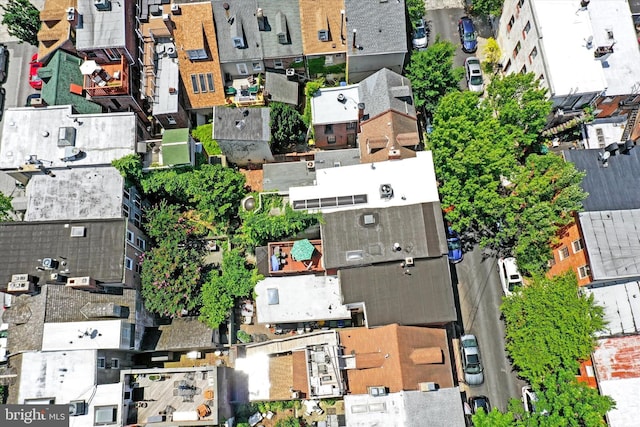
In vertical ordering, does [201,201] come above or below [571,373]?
above

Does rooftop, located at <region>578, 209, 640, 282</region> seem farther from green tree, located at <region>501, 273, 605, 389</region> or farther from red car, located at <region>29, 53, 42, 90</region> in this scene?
red car, located at <region>29, 53, 42, 90</region>

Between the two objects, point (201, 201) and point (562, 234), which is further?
point (201, 201)

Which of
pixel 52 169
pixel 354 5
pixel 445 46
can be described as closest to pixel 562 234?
pixel 445 46

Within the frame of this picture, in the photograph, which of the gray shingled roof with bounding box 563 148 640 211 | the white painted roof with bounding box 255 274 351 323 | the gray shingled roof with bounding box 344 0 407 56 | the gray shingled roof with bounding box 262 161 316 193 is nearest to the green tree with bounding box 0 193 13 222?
the gray shingled roof with bounding box 262 161 316 193

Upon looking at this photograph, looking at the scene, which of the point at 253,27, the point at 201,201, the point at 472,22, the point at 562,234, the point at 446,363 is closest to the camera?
the point at 446,363

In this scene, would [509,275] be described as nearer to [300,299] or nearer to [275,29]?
[300,299]

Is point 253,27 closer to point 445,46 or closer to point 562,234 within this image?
point 445,46
